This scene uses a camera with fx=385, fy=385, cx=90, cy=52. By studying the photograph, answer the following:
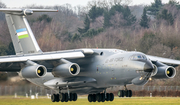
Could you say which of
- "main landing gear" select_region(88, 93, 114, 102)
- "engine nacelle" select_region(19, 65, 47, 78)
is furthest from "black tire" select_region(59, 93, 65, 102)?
"engine nacelle" select_region(19, 65, 47, 78)

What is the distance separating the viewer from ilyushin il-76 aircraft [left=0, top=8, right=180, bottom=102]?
1852 cm

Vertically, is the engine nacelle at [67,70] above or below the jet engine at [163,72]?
above

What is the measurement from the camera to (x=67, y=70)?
63.2 feet

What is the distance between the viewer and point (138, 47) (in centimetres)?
4084

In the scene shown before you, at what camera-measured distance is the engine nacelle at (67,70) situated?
19297 millimetres

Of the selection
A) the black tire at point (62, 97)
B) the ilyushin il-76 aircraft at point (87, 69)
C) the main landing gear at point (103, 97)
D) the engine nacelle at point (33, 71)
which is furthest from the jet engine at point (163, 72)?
the engine nacelle at point (33, 71)

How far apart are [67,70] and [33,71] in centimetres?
168

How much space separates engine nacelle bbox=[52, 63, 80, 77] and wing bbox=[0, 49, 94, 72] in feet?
2.04

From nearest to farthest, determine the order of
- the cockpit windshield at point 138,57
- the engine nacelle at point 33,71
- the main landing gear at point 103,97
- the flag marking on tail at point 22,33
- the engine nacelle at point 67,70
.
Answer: the cockpit windshield at point 138,57 < the engine nacelle at point 33,71 < the engine nacelle at point 67,70 < the main landing gear at point 103,97 < the flag marking on tail at point 22,33

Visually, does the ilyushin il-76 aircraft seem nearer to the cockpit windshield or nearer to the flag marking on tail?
the cockpit windshield

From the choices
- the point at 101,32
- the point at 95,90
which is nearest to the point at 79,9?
the point at 101,32

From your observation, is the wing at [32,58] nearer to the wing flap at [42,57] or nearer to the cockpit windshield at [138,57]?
the wing flap at [42,57]

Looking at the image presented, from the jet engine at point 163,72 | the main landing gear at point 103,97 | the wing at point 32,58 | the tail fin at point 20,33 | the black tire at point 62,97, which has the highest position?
the tail fin at point 20,33

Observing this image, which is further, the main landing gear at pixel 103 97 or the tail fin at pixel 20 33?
the tail fin at pixel 20 33
